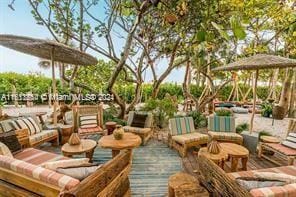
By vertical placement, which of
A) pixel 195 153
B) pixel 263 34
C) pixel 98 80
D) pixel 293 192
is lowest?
pixel 195 153

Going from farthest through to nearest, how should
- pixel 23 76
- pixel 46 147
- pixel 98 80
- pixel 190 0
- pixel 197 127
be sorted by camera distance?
1. pixel 23 76
2. pixel 98 80
3. pixel 197 127
4. pixel 46 147
5. pixel 190 0

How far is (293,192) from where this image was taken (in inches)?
78.5

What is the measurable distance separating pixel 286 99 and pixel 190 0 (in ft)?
28.8

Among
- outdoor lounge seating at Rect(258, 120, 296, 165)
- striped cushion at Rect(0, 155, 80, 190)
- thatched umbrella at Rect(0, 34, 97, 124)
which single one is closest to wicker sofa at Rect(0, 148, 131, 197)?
striped cushion at Rect(0, 155, 80, 190)

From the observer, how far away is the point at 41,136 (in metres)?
4.76

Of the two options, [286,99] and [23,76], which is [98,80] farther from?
[286,99]

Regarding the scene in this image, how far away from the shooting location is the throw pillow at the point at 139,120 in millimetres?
6127

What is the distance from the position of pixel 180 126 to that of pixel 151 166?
59.4 inches

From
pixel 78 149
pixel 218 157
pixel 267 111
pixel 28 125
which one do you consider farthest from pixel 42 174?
pixel 267 111

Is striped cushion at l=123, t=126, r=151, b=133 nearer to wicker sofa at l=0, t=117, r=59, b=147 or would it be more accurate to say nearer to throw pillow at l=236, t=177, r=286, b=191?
wicker sofa at l=0, t=117, r=59, b=147

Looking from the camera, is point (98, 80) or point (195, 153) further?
point (98, 80)

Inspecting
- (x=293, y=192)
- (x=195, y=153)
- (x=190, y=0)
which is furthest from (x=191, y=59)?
(x=293, y=192)

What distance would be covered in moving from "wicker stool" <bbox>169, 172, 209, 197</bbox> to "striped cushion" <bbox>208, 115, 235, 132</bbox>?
2.98 meters

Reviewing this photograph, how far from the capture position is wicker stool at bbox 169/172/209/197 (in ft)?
8.44
